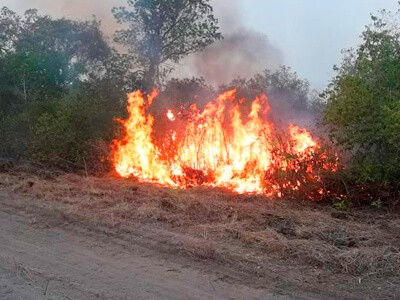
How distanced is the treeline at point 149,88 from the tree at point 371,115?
0.06 feet

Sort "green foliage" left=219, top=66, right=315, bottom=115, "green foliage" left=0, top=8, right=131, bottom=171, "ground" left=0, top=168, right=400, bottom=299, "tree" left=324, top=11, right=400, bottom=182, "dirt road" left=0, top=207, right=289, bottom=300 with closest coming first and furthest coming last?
"dirt road" left=0, top=207, right=289, bottom=300
"ground" left=0, top=168, right=400, bottom=299
"tree" left=324, top=11, right=400, bottom=182
"green foliage" left=0, top=8, right=131, bottom=171
"green foliage" left=219, top=66, right=315, bottom=115

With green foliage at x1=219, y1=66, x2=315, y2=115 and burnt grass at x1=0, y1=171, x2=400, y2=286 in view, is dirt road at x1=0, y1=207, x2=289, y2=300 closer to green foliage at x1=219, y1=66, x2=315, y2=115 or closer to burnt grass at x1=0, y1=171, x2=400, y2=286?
burnt grass at x1=0, y1=171, x2=400, y2=286

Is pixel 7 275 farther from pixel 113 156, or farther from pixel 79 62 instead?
pixel 79 62

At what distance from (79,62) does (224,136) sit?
22.2 meters

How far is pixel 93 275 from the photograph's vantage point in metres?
4.79

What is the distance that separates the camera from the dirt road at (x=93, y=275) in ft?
14.4

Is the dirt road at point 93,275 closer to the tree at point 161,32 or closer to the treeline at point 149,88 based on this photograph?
the treeline at point 149,88

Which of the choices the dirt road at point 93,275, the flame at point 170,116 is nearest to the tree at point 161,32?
the flame at point 170,116

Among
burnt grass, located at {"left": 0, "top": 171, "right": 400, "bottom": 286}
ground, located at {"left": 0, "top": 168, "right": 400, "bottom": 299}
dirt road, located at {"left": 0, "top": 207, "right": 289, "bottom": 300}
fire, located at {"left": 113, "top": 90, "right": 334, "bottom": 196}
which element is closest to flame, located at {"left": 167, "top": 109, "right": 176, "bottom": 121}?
fire, located at {"left": 113, "top": 90, "right": 334, "bottom": 196}

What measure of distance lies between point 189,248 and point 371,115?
16.0 feet

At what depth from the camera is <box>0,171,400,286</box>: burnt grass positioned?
17.5ft

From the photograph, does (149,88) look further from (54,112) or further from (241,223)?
(241,223)

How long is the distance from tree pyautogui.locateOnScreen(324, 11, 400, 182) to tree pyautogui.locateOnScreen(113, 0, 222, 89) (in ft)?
59.1

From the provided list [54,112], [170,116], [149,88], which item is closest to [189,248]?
[170,116]
